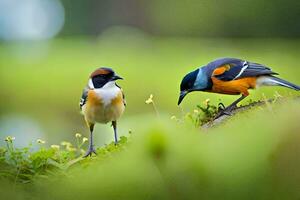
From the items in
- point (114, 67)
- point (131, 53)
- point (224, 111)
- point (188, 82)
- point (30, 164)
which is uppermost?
point (131, 53)

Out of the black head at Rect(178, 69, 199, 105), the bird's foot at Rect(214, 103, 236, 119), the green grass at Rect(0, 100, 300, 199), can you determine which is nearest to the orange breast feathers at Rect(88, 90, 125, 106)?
the black head at Rect(178, 69, 199, 105)

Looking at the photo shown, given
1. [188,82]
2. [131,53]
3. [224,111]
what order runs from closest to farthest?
[224,111] < [188,82] < [131,53]

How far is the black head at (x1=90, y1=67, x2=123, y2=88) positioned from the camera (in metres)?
2.00

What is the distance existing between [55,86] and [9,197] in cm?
542

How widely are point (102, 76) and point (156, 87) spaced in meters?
4.11

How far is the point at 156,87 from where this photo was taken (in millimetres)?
6129

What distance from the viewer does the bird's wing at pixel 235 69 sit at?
2413 mm

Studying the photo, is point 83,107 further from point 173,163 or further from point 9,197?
point 173,163

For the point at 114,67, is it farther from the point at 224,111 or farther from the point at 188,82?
the point at 224,111

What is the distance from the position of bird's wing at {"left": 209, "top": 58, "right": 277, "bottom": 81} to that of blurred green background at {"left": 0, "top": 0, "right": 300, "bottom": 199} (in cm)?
16

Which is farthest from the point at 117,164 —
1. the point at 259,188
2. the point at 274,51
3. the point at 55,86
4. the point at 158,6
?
the point at 158,6

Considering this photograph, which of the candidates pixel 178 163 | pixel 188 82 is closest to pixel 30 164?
pixel 178 163

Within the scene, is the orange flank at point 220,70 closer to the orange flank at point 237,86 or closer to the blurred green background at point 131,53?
the orange flank at point 237,86

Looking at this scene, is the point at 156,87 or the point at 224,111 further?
the point at 156,87
